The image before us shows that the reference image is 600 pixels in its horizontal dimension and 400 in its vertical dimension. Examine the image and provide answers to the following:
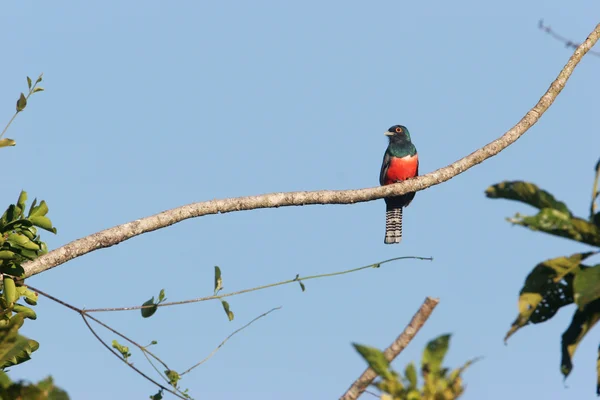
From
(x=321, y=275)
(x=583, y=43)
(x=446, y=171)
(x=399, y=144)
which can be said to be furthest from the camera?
(x=399, y=144)

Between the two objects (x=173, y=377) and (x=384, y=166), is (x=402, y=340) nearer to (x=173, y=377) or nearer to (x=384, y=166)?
(x=173, y=377)

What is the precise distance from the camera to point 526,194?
2928 millimetres

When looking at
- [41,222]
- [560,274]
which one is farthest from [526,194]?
[41,222]

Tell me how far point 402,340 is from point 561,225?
3.11 ft

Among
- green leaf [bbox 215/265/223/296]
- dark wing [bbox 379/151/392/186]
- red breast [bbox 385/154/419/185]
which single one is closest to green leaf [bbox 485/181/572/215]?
green leaf [bbox 215/265/223/296]

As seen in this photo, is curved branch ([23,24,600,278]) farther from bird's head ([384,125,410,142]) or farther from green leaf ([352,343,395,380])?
bird's head ([384,125,410,142])

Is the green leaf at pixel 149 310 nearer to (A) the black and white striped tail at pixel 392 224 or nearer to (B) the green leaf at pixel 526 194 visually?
(B) the green leaf at pixel 526 194

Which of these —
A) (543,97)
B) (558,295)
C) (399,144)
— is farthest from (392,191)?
(399,144)

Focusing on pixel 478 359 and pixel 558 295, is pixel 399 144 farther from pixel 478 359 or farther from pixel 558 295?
pixel 478 359

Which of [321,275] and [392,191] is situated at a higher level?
[392,191]

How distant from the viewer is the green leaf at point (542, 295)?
3070 millimetres

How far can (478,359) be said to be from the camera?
1907 mm

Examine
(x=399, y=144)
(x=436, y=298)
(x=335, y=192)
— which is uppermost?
(x=399, y=144)

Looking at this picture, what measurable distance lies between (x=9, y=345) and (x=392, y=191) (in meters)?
4.72
